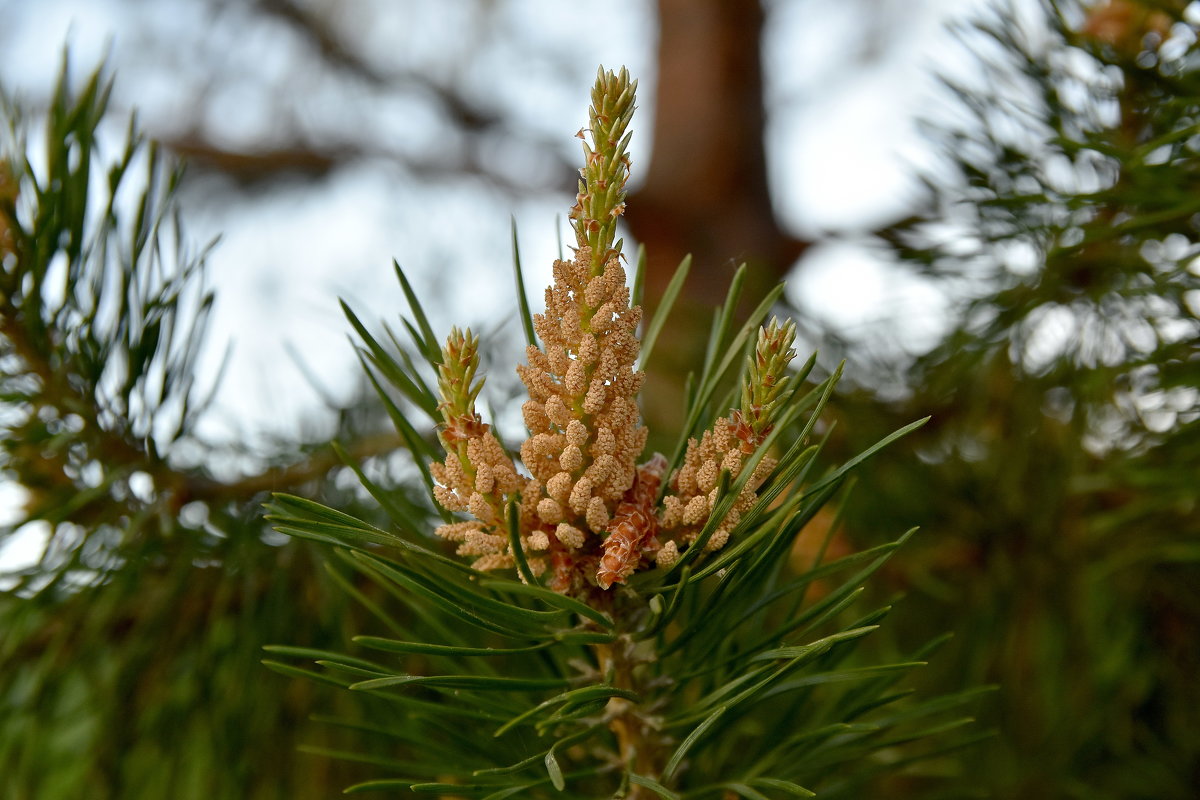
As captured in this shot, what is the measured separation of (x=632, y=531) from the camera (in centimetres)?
22

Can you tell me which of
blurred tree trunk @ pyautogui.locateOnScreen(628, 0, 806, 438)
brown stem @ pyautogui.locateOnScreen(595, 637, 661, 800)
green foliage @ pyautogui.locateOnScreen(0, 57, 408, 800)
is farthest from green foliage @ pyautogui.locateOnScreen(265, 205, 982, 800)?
blurred tree trunk @ pyautogui.locateOnScreen(628, 0, 806, 438)

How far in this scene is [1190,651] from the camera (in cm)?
49

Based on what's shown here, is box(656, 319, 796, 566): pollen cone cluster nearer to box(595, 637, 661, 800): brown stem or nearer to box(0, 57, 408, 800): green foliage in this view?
box(595, 637, 661, 800): brown stem

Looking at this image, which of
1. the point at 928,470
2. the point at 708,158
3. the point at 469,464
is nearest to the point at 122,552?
the point at 469,464

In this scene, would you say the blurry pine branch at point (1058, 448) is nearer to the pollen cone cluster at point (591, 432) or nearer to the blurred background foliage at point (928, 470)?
the blurred background foliage at point (928, 470)

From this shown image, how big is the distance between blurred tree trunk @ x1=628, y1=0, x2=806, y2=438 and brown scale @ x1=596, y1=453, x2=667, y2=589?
549mm

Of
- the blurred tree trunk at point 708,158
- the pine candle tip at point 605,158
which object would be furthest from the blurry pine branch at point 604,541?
the blurred tree trunk at point 708,158

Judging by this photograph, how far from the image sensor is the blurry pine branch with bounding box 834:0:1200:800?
424 mm

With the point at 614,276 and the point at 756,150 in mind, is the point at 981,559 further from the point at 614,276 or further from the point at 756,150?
the point at 756,150

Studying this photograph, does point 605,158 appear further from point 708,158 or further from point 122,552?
point 708,158

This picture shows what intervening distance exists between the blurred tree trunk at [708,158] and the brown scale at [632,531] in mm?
549

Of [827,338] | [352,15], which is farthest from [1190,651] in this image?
[352,15]

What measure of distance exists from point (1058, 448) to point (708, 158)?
551 millimetres

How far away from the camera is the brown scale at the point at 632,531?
219 millimetres
